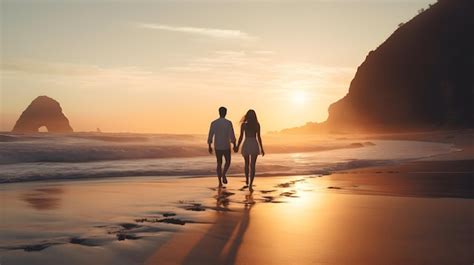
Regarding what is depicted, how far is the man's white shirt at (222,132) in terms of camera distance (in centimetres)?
1448

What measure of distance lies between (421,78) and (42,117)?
402ft

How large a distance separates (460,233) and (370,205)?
114 inches

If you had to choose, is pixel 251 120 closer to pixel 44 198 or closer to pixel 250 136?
pixel 250 136

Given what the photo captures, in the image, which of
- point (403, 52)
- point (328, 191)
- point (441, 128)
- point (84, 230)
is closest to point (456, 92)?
point (441, 128)

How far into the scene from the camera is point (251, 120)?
563 inches

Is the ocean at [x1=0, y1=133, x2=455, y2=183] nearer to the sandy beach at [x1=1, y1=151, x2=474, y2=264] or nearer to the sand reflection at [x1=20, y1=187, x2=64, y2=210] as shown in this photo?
the sand reflection at [x1=20, y1=187, x2=64, y2=210]

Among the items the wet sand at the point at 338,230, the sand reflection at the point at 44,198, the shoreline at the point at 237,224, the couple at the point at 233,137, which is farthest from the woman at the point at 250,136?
the sand reflection at the point at 44,198

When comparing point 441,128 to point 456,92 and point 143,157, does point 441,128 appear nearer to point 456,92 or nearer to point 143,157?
point 456,92

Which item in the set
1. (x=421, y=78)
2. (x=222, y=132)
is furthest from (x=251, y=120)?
(x=421, y=78)

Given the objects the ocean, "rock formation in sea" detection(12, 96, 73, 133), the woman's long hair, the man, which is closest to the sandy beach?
the man

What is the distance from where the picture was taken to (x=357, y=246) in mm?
6195

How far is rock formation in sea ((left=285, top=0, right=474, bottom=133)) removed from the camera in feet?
366

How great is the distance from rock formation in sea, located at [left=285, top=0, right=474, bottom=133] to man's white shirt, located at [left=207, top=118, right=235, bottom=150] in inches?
3986

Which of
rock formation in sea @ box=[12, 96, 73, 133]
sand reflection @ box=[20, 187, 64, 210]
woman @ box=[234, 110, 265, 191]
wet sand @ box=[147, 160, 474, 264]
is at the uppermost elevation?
rock formation in sea @ box=[12, 96, 73, 133]
